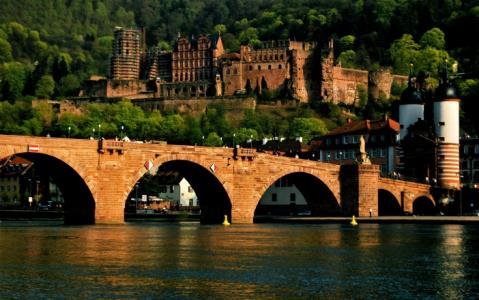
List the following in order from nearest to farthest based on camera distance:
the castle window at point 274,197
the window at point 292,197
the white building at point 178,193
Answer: the window at point 292,197, the castle window at point 274,197, the white building at point 178,193

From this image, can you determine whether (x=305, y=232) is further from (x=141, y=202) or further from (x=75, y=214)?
(x=141, y=202)

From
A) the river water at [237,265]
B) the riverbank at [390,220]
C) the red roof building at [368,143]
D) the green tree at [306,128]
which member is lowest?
the river water at [237,265]

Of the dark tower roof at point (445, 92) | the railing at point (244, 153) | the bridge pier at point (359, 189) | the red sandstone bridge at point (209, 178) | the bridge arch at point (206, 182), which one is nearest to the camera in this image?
the red sandstone bridge at point (209, 178)

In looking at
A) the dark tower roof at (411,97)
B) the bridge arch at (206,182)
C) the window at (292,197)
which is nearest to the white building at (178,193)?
the window at (292,197)

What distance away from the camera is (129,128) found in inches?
7554

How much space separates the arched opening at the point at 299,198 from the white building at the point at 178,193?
18.3 m

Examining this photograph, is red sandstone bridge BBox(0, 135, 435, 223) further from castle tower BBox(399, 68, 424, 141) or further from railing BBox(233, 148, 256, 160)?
castle tower BBox(399, 68, 424, 141)

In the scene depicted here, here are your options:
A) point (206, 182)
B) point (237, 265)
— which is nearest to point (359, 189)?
point (206, 182)

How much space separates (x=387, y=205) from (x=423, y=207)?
→ 14.4 feet

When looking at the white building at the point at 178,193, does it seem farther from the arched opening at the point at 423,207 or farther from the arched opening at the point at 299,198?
the arched opening at the point at 423,207

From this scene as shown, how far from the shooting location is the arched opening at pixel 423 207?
4614 inches

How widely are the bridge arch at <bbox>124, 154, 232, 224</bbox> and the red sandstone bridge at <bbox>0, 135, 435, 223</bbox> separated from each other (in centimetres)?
8

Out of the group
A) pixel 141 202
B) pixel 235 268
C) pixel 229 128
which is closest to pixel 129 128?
pixel 229 128

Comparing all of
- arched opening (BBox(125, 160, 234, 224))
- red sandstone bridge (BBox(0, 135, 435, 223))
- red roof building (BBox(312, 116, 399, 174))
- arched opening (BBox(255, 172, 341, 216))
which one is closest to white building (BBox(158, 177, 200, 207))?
arched opening (BBox(125, 160, 234, 224))
